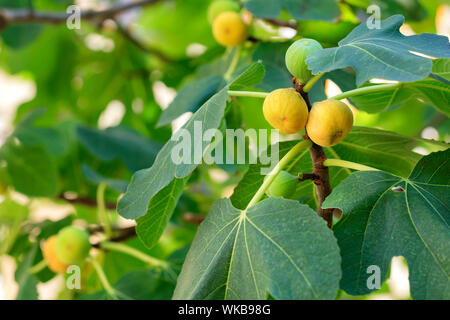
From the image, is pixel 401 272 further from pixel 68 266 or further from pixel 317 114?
pixel 317 114

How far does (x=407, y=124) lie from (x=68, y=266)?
1.31m

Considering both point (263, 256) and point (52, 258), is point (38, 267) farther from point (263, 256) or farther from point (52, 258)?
point (263, 256)

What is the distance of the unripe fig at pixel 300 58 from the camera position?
67 centimetres

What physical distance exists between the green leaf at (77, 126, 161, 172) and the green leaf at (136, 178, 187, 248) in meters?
0.64

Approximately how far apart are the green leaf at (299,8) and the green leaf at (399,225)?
504mm

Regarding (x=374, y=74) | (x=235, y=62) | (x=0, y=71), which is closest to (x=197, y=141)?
(x=374, y=74)

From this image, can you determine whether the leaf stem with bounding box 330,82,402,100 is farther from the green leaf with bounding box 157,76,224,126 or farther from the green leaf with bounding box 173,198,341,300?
the green leaf with bounding box 157,76,224,126

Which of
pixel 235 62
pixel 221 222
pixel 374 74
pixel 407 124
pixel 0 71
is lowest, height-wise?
pixel 221 222

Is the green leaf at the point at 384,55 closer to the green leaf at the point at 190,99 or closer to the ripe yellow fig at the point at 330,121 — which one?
the ripe yellow fig at the point at 330,121

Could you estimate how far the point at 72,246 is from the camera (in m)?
1.08

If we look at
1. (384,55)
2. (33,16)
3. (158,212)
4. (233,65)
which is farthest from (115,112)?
(384,55)

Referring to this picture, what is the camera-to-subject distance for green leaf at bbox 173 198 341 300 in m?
0.59

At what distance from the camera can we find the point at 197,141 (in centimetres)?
67

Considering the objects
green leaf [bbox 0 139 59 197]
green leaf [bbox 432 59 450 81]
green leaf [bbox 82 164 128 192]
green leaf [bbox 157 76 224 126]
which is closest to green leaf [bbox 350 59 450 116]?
green leaf [bbox 432 59 450 81]
